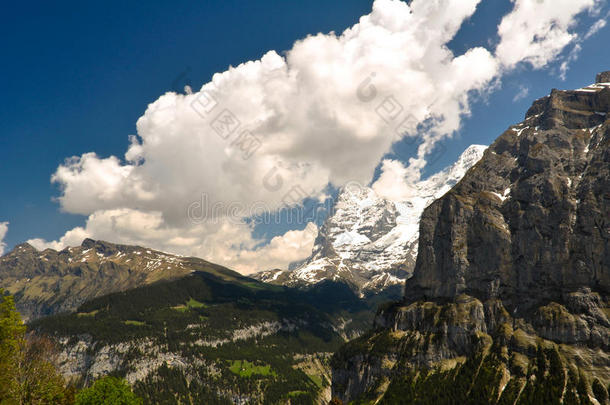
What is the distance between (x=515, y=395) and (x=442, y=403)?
3602cm

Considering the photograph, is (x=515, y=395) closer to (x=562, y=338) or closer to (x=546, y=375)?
(x=546, y=375)

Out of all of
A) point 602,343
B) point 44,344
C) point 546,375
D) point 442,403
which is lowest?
point 442,403

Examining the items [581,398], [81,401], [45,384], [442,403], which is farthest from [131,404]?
[581,398]

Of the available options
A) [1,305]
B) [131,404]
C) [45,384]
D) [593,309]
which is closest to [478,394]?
[593,309]

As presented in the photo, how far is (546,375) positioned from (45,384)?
20810cm

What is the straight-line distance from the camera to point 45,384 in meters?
77.8

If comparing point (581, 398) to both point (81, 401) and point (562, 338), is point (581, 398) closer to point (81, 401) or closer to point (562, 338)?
point (562, 338)

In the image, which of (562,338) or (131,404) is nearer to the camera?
(131,404)

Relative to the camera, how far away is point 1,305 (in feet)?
224

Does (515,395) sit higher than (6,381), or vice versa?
(6,381)

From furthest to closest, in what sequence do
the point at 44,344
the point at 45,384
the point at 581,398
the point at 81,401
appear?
the point at 581,398 < the point at 81,401 < the point at 44,344 < the point at 45,384

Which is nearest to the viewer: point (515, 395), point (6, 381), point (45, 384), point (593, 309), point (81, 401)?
point (6, 381)

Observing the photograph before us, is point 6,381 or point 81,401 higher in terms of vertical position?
point 6,381

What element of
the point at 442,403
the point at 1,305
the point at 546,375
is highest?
the point at 1,305
